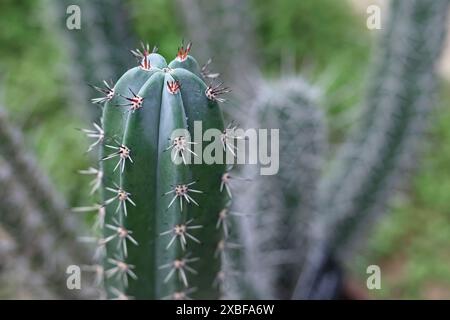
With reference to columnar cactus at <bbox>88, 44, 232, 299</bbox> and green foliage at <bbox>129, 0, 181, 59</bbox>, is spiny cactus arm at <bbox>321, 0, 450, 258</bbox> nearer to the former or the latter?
columnar cactus at <bbox>88, 44, 232, 299</bbox>

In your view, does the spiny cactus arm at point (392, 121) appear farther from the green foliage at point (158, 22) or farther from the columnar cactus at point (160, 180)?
the green foliage at point (158, 22)

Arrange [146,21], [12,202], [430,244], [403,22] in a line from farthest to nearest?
[146,21]
[430,244]
[403,22]
[12,202]

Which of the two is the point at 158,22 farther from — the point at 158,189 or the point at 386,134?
the point at 158,189

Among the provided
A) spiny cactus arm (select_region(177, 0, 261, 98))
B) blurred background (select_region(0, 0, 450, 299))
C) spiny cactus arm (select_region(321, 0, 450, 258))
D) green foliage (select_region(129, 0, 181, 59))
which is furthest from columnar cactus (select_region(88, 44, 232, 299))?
green foliage (select_region(129, 0, 181, 59))

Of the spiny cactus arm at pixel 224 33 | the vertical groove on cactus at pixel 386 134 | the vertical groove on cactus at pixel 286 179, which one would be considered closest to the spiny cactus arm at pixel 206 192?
the vertical groove on cactus at pixel 286 179

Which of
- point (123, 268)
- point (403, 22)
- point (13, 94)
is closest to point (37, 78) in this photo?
point (13, 94)

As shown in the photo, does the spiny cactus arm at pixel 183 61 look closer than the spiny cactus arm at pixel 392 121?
Yes

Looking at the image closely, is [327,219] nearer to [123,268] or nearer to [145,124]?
[123,268]
